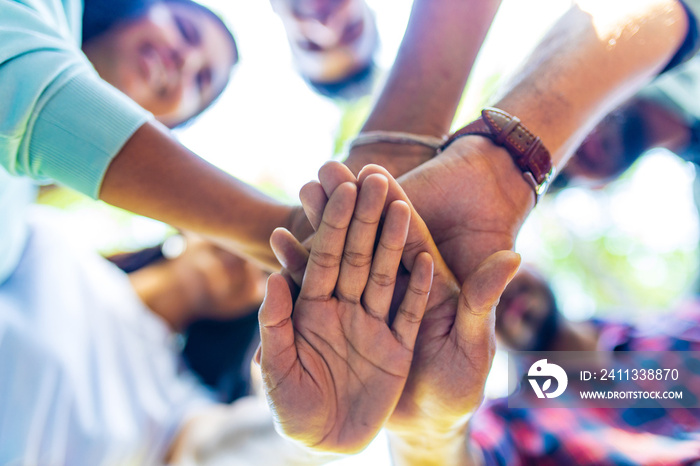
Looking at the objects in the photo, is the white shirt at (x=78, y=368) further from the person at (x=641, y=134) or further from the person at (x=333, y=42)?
the person at (x=641, y=134)

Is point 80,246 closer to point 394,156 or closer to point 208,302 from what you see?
point 208,302

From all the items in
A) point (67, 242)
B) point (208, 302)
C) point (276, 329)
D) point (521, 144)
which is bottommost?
point (208, 302)

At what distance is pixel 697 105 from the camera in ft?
4.43

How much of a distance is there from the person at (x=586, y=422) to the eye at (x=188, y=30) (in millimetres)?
1573

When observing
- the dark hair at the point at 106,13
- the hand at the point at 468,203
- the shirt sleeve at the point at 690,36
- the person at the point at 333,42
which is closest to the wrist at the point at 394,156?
the hand at the point at 468,203

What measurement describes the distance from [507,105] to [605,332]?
1512 millimetres

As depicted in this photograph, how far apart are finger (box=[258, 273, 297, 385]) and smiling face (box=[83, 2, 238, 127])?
1.15m

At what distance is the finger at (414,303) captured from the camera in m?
0.60

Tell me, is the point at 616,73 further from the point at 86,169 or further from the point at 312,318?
the point at 86,169

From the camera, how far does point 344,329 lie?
24.8 inches

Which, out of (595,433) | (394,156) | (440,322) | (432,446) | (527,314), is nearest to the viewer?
(440,322)

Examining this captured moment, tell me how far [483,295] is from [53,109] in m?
0.65

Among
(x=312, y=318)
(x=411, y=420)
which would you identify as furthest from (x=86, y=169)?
(x=411, y=420)

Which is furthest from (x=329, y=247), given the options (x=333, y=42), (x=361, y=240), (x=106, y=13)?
(x=333, y=42)
